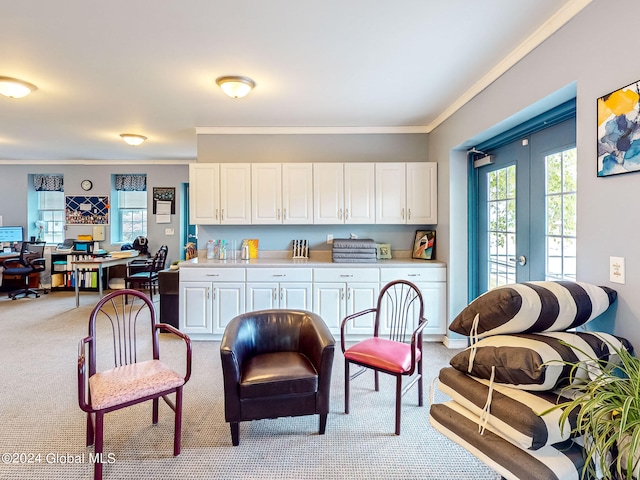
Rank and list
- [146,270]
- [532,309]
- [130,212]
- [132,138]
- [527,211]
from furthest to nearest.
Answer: [130,212], [146,270], [132,138], [527,211], [532,309]

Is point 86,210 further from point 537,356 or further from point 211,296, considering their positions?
point 537,356

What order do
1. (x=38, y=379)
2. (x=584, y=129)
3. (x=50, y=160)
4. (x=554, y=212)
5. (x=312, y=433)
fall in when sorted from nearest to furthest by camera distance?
(x=584, y=129)
(x=312, y=433)
(x=554, y=212)
(x=38, y=379)
(x=50, y=160)

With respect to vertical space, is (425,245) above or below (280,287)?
above

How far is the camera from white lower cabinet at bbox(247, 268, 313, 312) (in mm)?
3773

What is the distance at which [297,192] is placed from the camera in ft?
13.3

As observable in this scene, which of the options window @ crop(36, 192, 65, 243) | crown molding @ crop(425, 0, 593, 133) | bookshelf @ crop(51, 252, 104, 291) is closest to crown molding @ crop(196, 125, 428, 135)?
crown molding @ crop(425, 0, 593, 133)

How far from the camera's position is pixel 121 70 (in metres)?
2.76

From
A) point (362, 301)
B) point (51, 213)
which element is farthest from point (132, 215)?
point (362, 301)

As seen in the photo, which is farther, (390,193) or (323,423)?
(390,193)

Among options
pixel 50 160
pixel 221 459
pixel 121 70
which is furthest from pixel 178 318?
pixel 50 160

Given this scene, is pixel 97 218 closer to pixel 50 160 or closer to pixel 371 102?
pixel 50 160

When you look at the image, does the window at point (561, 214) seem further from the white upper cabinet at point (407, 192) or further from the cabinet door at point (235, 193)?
the cabinet door at point (235, 193)

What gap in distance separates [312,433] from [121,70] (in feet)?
10.4

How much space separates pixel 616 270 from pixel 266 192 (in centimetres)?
331
